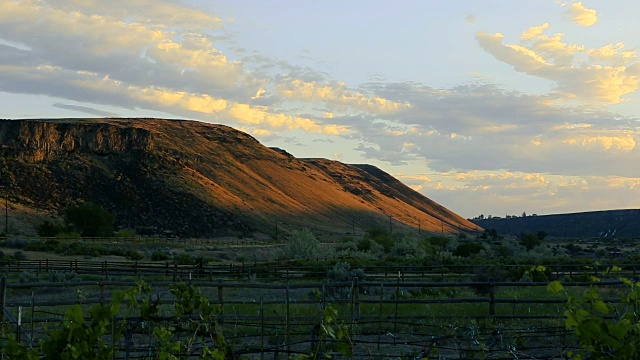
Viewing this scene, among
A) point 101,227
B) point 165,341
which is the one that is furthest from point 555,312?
point 101,227

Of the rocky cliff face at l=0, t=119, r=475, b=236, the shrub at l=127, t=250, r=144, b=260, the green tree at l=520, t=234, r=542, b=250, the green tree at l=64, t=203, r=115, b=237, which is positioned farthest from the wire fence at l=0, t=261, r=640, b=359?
the rocky cliff face at l=0, t=119, r=475, b=236

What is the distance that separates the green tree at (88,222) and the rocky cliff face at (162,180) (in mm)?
16148

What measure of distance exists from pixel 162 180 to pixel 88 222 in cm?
3530

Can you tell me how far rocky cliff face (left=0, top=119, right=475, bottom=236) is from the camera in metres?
112

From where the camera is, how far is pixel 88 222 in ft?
292

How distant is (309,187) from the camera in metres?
169

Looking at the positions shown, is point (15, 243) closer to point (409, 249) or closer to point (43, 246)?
point (43, 246)

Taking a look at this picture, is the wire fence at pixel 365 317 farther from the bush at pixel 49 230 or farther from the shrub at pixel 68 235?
the bush at pixel 49 230

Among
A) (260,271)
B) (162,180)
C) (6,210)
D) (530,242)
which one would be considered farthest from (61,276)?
(162,180)

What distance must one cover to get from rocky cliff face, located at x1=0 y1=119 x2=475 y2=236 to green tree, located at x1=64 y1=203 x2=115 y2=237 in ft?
53.0

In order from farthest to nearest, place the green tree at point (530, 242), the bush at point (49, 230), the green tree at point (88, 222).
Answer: the green tree at point (530, 242), the green tree at point (88, 222), the bush at point (49, 230)

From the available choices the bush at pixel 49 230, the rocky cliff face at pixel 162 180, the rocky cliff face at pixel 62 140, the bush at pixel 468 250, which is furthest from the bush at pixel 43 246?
the rocky cliff face at pixel 62 140

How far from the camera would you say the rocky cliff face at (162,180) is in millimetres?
112000

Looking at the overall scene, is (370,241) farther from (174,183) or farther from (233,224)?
(174,183)
